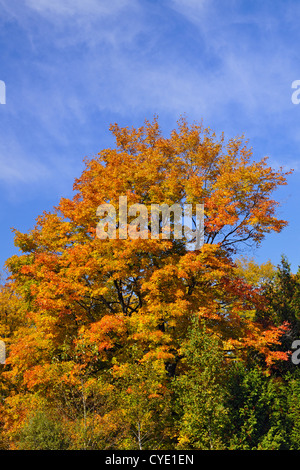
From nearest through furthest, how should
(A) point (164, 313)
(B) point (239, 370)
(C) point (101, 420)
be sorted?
(C) point (101, 420) < (A) point (164, 313) < (B) point (239, 370)

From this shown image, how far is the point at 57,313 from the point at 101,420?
22.8 feet

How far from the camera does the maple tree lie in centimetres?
1894

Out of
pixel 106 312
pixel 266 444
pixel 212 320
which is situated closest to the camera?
pixel 266 444

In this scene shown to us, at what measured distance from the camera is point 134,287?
23328 millimetres

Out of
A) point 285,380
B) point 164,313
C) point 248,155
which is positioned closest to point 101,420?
point 164,313

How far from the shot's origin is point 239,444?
60.6ft

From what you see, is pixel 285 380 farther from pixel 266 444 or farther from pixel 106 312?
pixel 106 312

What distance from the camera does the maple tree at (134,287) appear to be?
18938mm
